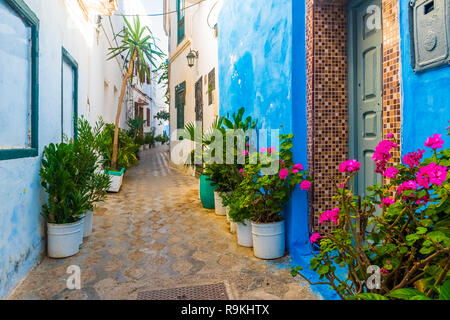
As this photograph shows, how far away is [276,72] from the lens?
3.66 metres

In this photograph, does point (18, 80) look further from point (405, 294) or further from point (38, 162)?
point (405, 294)

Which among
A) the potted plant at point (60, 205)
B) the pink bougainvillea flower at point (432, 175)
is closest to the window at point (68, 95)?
the potted plant at point (60, 205)

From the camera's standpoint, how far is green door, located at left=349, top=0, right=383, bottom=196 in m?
2.77

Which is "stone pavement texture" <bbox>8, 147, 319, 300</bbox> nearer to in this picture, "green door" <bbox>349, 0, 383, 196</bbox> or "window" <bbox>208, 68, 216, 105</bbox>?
"green door" <bbox>349, 0, 383, 196</bbox>

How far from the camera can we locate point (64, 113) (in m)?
4.59

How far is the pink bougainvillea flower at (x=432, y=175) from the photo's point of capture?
1.36 meters

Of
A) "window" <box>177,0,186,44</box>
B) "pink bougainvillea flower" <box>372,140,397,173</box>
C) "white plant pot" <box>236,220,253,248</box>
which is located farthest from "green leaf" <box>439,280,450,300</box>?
"window" <box>177,0,186,44</box>

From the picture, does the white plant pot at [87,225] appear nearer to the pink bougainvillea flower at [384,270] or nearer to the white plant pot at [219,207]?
the white plant pot at [219,207]

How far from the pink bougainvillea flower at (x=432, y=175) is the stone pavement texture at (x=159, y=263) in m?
1.46

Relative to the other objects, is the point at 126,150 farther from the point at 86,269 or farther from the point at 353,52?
the point at 353,52

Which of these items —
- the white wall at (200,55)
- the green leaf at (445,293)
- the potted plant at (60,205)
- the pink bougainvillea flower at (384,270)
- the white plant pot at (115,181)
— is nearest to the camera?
the green leaf at (445,293)

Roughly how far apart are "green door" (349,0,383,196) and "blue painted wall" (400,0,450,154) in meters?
0.75

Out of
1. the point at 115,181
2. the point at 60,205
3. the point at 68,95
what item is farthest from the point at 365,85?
the point at 115,181

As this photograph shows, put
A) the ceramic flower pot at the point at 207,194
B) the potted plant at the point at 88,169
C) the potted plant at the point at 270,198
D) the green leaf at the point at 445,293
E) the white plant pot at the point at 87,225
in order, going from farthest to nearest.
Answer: the ceramic flower pot at the point at 207,194 → the white plant pot at the point at 87,225 → the potted plant at the point at 88,169 → the potted plant at the point at 270,198 → the green leaf at the point at 445,293
